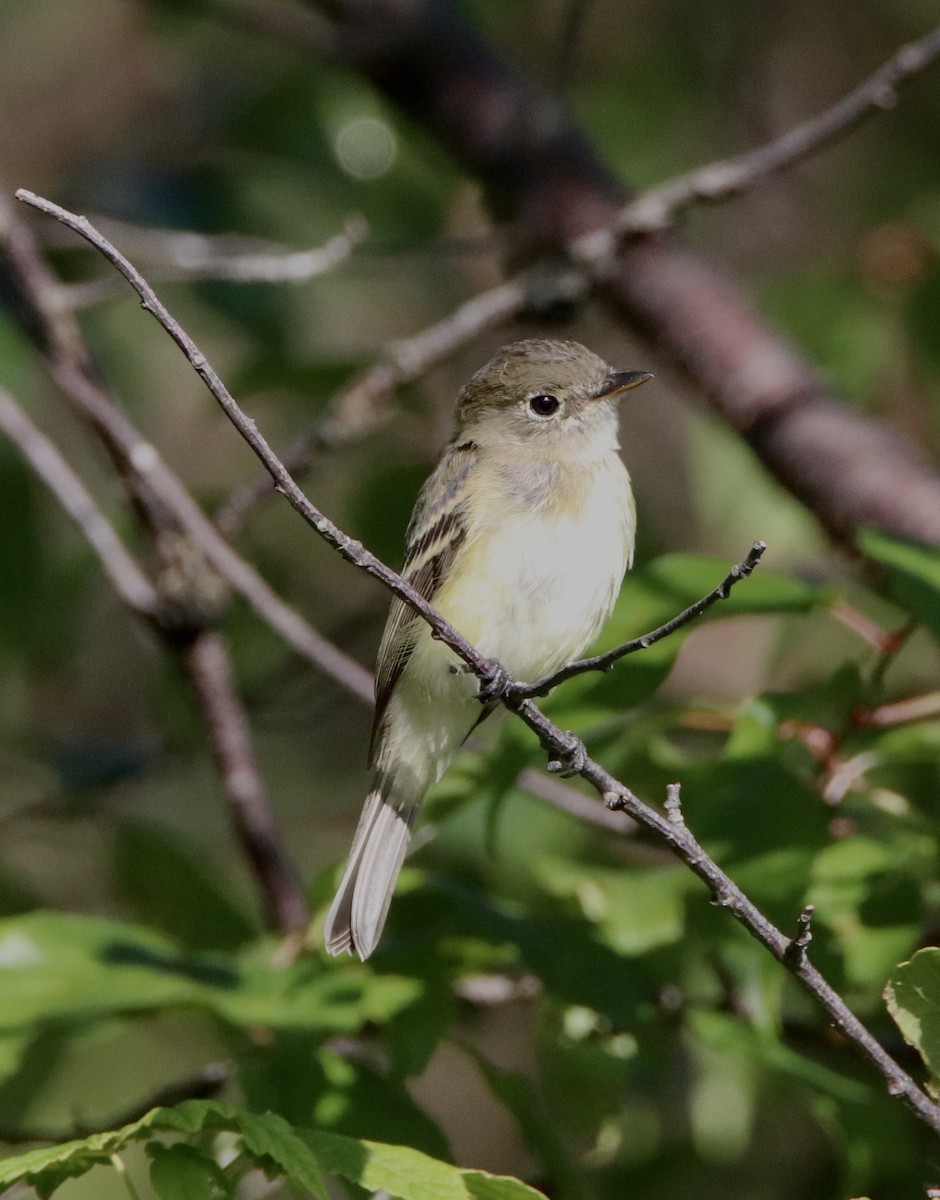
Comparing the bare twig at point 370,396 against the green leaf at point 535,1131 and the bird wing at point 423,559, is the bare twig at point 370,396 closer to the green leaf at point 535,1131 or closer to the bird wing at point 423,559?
the bird wing at point 423,559

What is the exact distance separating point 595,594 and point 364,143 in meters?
2.61

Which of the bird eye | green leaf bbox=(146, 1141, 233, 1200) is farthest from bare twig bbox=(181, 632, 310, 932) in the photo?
green leaf bbox=(146, 1141, 233, 1200)

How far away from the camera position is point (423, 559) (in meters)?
4.09

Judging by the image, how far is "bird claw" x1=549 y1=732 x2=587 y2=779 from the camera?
268cm

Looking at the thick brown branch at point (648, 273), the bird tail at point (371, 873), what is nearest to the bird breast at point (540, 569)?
the bird tail at point (371, 873)

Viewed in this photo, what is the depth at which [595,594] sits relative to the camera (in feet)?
12.3

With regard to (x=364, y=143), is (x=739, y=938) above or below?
below

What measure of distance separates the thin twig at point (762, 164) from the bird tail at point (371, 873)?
180cm

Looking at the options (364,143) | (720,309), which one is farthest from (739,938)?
(364,143)

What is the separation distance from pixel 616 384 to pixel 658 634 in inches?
72.9

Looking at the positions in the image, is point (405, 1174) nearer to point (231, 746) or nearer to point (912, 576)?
point (912, 576)

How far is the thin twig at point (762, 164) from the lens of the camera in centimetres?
407

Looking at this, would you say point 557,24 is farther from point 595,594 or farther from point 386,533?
point 595,594

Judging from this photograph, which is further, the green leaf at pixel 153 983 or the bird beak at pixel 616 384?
the bird beak at pixel 616 384
